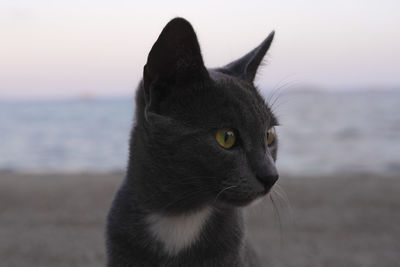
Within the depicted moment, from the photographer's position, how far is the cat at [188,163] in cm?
212

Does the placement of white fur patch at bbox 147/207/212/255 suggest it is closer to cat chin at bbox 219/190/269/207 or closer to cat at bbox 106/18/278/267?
cat at bbox 106/18/278/267

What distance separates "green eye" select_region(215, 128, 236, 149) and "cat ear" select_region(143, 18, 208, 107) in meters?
0.31

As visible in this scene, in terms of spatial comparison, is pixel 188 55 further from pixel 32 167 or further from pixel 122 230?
pixel 32 167

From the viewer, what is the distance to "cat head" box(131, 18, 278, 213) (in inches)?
83.0

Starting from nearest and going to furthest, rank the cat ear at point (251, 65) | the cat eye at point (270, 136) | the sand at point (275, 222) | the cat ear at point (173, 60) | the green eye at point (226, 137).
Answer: the cat ear at point (173, 60) → the green eye at point (226, 137) → the cat eye at point (270, 136) → the cat ear at point (251, 65) → the sand at point (275, 222)

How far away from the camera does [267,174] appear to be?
208 centimetres

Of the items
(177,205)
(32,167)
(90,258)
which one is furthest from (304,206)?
(32,167)

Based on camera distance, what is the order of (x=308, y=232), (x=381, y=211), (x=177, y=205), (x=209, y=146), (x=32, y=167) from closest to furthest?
(x=209, y=146) < (x=177, y=205) < (x=308, y=232) < (x=381, y=211) < (x=32, y=167)

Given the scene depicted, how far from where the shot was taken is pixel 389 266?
4.12m

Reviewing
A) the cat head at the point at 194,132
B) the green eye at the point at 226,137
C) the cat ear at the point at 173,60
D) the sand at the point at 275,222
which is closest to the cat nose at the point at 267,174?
the cat head at the point at 194,132

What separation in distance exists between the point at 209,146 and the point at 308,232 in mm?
3314

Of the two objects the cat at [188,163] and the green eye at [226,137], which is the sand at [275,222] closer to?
the cat at [188,163]

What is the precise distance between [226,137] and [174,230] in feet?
1.92

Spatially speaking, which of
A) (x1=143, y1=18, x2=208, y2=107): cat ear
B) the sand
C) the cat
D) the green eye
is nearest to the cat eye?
the cat
